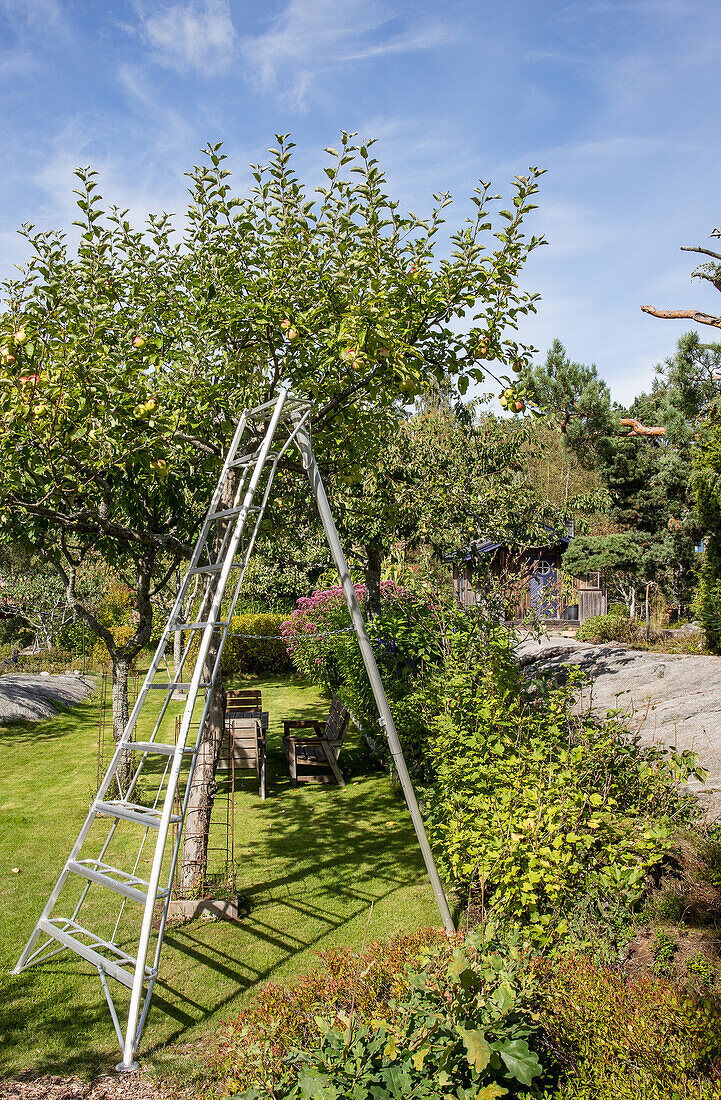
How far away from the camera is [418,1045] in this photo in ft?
8.09

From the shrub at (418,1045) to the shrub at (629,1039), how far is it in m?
0.16

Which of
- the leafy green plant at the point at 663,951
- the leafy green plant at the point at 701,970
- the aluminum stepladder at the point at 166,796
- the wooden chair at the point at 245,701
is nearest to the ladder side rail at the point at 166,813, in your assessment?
the aluminum stepladder at the point at 166,796

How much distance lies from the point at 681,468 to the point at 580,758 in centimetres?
1995

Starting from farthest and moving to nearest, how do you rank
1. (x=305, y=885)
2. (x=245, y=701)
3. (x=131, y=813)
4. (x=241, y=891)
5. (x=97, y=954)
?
1. (x=245, y=701)
2. (x=305, y=885)
3. (x=241, y=891)
4. (x=131, y=813)
5. (x=97, y=954)

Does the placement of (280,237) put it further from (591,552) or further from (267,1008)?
(591,552)

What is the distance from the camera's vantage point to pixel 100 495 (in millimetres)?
6625

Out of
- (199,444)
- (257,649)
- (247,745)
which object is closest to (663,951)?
(199,444)

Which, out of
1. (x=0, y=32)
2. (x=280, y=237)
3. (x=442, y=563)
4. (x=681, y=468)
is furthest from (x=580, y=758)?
(x=681, y=468)

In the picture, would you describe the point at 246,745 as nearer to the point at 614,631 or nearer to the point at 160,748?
the point at 160,748

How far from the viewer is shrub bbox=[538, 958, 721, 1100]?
231 cm

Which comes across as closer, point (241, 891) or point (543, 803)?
point (543, 803)

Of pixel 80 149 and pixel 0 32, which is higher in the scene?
pixel 0 32

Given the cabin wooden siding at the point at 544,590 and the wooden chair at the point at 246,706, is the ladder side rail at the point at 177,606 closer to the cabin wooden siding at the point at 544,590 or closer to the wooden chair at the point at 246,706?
the cabin wooden siding at the point at 544,590

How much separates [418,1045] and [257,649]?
15.5 meters
